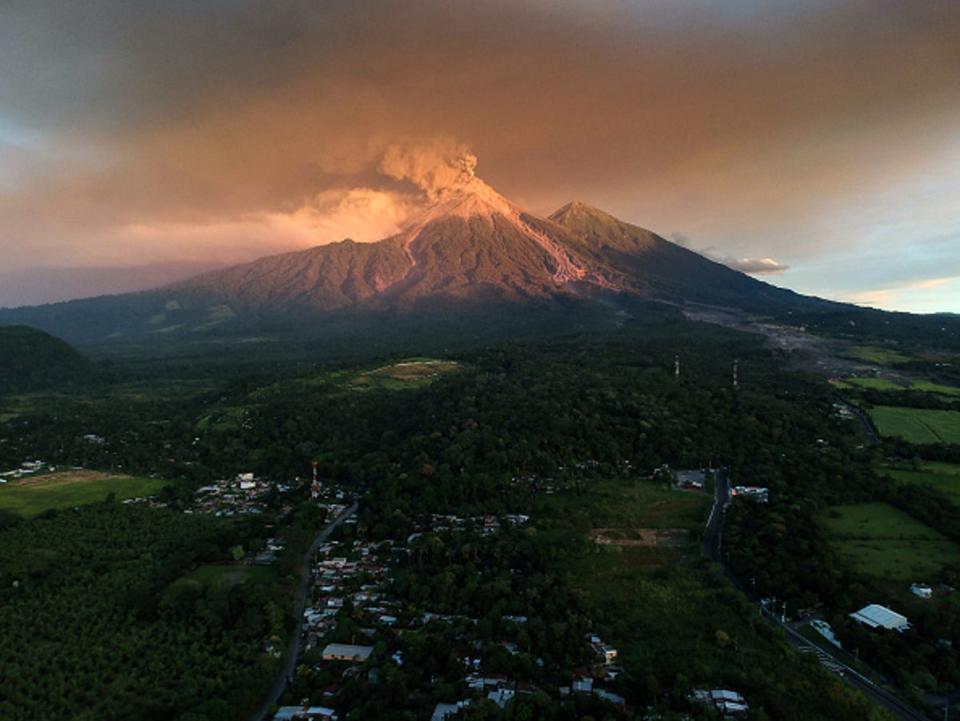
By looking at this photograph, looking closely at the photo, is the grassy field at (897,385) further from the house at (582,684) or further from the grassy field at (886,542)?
the house at (582,684)

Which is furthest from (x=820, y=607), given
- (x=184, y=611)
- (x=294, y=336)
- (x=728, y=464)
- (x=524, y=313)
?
(x=294, y=336)

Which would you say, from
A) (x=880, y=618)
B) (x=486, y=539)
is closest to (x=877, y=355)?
(x=880, y=618)

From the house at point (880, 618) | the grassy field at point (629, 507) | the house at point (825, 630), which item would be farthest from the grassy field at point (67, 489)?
the house at point (880, 618)

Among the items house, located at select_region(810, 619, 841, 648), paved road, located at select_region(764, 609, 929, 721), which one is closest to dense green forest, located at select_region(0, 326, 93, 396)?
paved road, located at select_region(764, 609, 929, 721)

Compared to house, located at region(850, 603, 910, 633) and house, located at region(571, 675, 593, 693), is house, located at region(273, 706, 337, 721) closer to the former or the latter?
house, located at region(571, 675, 593, 693)

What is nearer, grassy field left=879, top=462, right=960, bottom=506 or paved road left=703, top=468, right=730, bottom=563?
paved road left=703, top=468, right=730, bottom=563

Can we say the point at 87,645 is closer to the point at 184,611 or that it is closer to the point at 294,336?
the point at 184,611

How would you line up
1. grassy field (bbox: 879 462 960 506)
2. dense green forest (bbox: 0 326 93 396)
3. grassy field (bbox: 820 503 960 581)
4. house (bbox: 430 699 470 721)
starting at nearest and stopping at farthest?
house (bbox: 430 699 470 721) → grassy field (bbox: 820 503 960 581) → grassy field (bbox: 879 462 960 506) → dense green forest (bbox: 0 326 93 396)

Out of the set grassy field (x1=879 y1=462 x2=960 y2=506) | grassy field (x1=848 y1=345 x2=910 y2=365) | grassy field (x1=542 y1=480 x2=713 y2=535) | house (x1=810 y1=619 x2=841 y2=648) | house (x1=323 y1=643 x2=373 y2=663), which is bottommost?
house (x1=323 y1=643 x2=373 y2=663)
